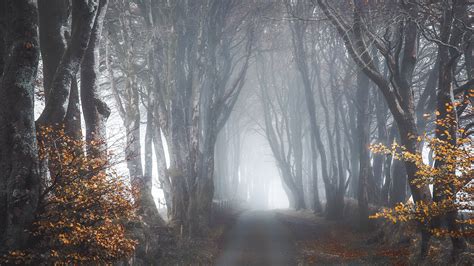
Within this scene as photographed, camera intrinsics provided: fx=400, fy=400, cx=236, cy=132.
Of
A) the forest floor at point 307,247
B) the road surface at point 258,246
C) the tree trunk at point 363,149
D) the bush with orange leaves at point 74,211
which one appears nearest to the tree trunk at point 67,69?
the bush with orange leaves at point 74,211

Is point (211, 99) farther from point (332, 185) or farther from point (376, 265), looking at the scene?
point (376, 265)

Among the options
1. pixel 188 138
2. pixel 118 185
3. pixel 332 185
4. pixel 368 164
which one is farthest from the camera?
pixel 332 185

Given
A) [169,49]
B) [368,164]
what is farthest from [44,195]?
[368,164]

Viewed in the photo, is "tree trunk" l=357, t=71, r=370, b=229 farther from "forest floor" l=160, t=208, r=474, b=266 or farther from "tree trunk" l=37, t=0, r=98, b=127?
"tree trunk" l=37, t=0, r=98, b=127

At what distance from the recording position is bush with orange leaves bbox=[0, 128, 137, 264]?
6.06m

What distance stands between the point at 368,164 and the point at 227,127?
1765 centimetres

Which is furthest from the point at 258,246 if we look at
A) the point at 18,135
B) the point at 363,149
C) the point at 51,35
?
the point at 18,135

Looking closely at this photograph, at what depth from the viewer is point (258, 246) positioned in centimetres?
1456

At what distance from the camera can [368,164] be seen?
709 inches

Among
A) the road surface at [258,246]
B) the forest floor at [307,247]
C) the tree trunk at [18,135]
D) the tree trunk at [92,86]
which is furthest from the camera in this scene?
the road surface at [258,246]

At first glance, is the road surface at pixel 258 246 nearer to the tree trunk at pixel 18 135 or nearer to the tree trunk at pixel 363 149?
the tree trunk at pixel 363 149

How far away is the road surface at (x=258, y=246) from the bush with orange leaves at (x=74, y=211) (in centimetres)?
567

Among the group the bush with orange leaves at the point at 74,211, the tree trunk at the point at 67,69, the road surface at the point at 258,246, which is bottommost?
the road surface at the point at 258,246

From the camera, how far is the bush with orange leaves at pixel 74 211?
6.06 metres
